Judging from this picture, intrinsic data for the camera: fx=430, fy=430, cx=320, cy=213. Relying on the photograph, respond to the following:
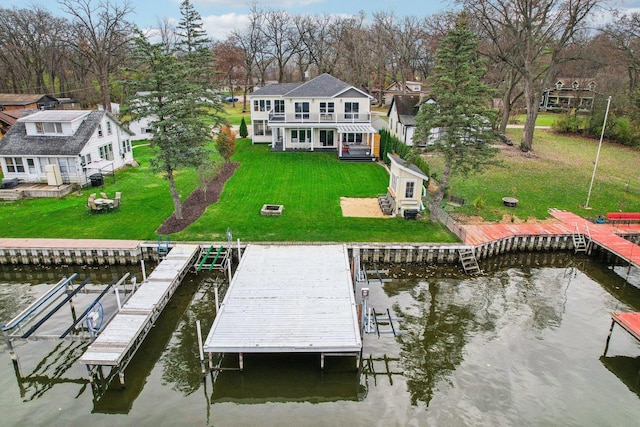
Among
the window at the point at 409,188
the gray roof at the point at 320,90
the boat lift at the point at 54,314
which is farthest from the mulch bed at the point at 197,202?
the window at the point at 409,188

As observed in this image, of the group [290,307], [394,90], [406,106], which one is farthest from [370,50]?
[290,307]

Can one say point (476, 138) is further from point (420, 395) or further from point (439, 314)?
point (420, 395)

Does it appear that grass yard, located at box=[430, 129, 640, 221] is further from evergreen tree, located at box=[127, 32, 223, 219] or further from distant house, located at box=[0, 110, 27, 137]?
distant house, located at box=[0, 110, 27, 137]

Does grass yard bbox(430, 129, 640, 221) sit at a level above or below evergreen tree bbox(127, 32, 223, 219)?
below

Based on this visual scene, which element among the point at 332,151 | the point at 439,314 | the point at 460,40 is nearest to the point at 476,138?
the point at 460,40

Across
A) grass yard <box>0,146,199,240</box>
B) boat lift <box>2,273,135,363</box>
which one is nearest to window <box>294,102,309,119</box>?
grass yard <box>0,146,199,240</box>
